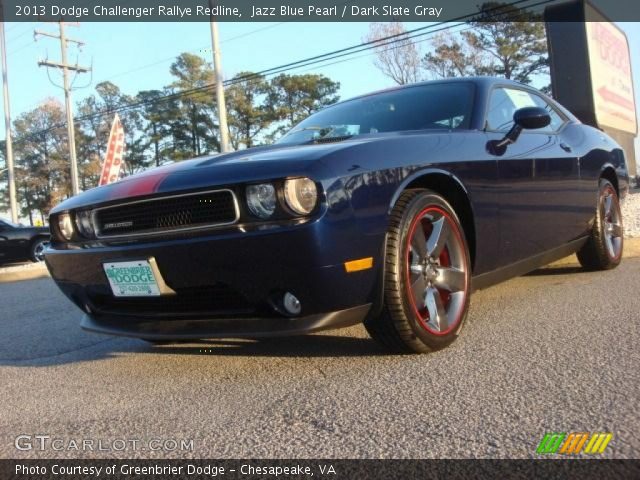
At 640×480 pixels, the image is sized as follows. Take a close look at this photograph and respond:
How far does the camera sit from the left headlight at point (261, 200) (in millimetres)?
2221

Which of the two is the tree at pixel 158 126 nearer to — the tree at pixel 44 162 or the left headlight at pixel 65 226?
the tree at pixel 44 162

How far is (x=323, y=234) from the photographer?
212cm

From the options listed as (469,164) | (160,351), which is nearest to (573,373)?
(469,164)

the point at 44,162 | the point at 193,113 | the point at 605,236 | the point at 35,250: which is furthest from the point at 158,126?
the point at 605,236

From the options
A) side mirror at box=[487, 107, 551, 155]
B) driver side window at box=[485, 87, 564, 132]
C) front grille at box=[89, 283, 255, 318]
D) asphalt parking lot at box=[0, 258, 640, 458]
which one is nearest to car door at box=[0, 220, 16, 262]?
asphalt parking lot at box=[0, 258, 640, 458]

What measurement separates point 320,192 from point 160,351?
1.56 meters

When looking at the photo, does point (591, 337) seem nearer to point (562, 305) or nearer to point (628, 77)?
point (562, 305)

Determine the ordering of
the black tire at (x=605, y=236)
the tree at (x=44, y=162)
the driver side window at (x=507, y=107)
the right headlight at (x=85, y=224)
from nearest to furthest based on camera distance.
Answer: the right headlight at (x=85, y=224) → the driver side window at (x=507, y=107) → the black tire at (x=605, y=236) → the tree at (x=44, y=162)

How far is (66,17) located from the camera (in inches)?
1148

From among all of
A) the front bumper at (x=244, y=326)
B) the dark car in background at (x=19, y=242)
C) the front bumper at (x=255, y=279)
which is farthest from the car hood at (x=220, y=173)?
the dark car in background at (x=19, y=242)

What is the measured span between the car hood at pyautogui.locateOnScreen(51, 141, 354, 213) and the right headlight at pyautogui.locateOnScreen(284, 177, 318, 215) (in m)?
0.03

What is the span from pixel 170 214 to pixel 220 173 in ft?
0.94

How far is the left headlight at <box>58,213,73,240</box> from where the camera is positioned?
2.85 metres

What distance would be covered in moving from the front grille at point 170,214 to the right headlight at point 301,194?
0.23m
